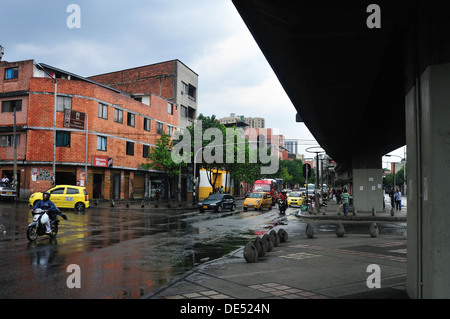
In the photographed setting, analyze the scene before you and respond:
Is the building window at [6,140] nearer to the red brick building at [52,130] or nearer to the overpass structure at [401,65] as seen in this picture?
the red brick building at [52,130]

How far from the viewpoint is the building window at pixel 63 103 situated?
3491 centimetres

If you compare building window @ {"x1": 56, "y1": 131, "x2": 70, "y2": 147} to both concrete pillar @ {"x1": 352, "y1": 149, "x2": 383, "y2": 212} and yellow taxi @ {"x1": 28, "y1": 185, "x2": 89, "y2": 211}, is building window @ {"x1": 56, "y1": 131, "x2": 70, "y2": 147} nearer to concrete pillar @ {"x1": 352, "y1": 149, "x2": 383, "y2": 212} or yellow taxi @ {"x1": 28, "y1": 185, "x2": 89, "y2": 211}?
yellow taxi @ {"x1": 28, "y1": 185, "x2": 89, "y2": 211}

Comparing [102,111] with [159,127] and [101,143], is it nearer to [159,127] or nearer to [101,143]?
[101,143]

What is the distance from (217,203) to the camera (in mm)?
29688

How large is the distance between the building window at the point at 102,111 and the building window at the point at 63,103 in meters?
3.22

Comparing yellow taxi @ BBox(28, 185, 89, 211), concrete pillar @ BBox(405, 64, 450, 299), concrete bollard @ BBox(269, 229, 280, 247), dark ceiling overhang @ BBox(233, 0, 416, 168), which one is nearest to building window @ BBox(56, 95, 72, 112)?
A: yellow taxi @ BBox(28, 185, 89, 211)

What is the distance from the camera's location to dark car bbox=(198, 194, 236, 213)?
29.3m

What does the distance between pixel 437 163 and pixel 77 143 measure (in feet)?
115

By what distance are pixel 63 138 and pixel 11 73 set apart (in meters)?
8.29

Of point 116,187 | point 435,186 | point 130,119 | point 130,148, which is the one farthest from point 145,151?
point 435,186

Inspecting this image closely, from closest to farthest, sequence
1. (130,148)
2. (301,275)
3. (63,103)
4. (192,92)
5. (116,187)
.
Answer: (301,275) < (63,103) < (116,187) < (130,148) < (192,92)

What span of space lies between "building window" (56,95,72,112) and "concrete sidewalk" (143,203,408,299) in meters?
29.4
